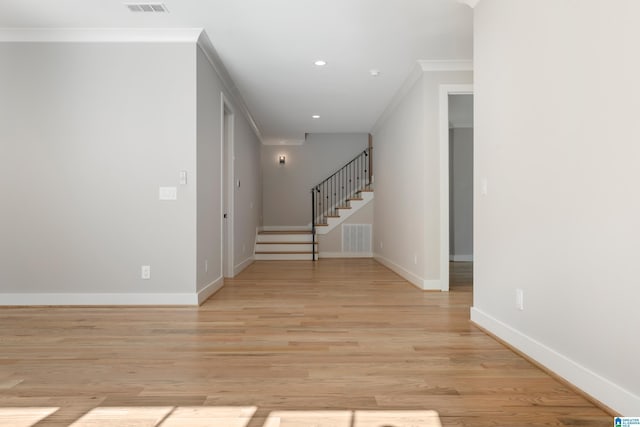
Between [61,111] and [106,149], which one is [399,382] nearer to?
[106,149]

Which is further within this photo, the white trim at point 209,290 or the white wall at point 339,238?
the white wall at point 339,238

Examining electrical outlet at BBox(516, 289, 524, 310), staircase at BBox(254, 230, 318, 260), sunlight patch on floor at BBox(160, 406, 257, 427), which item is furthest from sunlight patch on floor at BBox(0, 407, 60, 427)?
staircase at BBox(254, 230, 318, 260)

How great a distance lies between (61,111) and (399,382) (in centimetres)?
424

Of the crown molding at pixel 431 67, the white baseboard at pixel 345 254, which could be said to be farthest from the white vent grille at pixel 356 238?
the crown molding at pixel 431 67

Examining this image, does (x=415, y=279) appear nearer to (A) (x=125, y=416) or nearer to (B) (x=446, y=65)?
(B) (x=446, y=65)

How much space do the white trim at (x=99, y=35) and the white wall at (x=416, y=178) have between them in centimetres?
287

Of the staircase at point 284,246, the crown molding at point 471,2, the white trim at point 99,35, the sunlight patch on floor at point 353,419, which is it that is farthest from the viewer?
the staircase at point 284,246

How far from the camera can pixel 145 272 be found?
459cm

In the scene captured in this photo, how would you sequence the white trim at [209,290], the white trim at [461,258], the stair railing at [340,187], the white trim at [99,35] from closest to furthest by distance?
the white trim at [99,35]
the white trim at [209,290]
the white trim at [461,258]
the stair railing at [340,187]

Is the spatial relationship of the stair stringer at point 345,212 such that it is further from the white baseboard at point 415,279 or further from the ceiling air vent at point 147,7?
the ceiling air vent at point 147,7

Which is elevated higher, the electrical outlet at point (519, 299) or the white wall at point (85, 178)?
the white wall at point (85, 178)

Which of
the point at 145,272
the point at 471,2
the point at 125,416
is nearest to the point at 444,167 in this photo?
the point at 471,2

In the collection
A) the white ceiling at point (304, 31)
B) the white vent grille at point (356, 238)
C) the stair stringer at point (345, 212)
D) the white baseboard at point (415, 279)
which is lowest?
the white baseboard at point (415, 279)

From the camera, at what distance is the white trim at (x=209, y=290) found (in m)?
4.74
